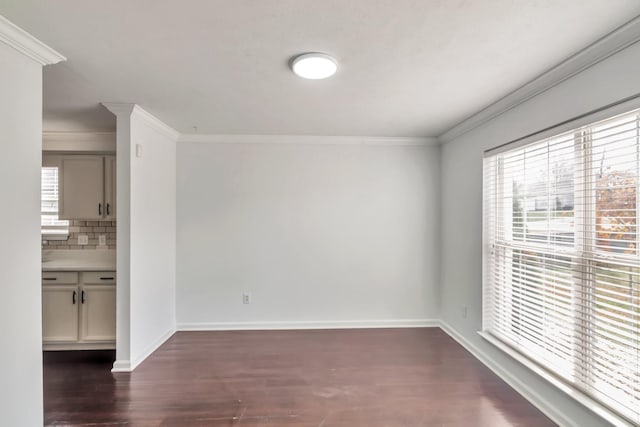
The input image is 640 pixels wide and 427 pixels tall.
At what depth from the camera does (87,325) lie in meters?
3.24

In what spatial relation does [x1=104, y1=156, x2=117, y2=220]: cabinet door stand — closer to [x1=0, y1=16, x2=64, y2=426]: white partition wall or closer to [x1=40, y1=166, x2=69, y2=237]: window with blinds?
[x1=40, y1=166, x2=69, y2=237]: window with blinds

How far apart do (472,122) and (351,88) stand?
147 centimetres

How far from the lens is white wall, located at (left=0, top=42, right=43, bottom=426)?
1.63 meters

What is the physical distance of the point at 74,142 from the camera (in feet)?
11.7

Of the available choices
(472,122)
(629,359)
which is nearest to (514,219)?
(472,122)

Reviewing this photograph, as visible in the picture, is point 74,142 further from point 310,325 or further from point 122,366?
point 310,325

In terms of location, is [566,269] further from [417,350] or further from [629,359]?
[417,350]

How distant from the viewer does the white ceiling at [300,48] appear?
146 cm

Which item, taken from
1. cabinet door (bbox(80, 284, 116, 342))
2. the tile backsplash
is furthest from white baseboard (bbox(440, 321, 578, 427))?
the tile backsplash

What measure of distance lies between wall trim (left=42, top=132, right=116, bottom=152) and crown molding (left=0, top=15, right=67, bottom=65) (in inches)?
75.5

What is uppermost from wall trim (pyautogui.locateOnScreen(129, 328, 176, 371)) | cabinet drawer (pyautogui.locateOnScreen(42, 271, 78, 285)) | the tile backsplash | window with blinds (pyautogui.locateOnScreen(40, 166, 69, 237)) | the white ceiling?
the white ceiling

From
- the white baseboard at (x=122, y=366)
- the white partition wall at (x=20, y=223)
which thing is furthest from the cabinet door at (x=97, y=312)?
the white partition wall at (x=20, y=223)

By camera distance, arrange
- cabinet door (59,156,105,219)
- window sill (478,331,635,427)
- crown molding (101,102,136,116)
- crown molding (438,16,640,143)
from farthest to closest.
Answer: cabinet door (59,156,105,219) < crown molding (101,102,136,116) < window sill (478,331,635,427) < crown molding (438,16,640,143)

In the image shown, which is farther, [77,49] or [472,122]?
[472,122]
